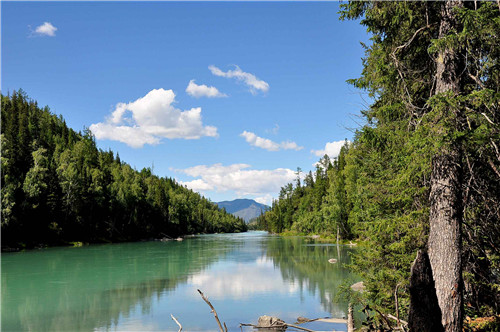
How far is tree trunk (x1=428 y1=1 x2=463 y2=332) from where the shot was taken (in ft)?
21.6

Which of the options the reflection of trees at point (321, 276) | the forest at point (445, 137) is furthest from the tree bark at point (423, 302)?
the reflection of trees at point (321, 276)

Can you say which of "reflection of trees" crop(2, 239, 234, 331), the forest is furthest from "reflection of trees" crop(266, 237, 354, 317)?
"reflection of trees" crop(2, 239, 234, 331)

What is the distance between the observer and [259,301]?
1908cm

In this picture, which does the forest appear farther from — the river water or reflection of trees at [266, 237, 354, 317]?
reflection of trees at [266, 237, 354, 317]

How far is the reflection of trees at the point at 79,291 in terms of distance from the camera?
16359mm

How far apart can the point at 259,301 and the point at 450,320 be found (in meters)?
13.7

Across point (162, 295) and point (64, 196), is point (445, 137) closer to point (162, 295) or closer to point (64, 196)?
point (162, 295)

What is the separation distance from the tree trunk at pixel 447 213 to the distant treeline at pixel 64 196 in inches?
2353

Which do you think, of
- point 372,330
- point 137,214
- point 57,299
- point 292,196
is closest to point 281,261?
point 57,299

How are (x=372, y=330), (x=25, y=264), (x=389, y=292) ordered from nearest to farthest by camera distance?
1. (x=372, y=330)
2. (x=389, y=292)
3. (x=25, y=264)

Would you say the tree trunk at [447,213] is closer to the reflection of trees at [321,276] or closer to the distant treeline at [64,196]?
the reflection of trees at [321,276]

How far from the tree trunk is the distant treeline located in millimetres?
59774

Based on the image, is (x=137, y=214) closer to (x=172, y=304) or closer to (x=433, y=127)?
(x=172, y=304)

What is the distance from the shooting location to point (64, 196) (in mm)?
69250
